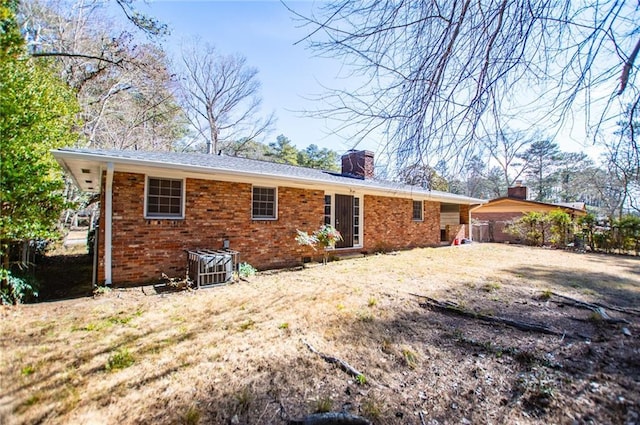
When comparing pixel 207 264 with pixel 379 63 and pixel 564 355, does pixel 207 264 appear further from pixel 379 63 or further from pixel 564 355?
pixel 564 355

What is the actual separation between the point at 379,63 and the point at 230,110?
21.1 metres

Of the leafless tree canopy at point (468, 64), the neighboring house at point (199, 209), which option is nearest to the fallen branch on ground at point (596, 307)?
the neighboring house at point (199, 209)

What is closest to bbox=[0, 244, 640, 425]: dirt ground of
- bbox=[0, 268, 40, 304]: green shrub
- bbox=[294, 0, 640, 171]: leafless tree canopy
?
bbox=[0, 268, 40, 304]: green shrub

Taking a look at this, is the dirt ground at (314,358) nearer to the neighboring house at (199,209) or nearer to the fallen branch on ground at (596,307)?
the fallen branch on ground at (596,307)

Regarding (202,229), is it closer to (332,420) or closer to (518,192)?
(332,420)

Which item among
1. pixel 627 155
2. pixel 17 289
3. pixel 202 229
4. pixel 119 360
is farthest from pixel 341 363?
pixel 17 289

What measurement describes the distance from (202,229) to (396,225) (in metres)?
7.91

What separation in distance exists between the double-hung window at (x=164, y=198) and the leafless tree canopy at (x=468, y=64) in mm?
5193

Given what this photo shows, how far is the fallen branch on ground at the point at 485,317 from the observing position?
3.59 meters

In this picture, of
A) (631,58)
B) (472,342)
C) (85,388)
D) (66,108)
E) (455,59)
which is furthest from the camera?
(66,108)

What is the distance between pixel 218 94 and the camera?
20.4m

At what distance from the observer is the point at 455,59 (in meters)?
2.58

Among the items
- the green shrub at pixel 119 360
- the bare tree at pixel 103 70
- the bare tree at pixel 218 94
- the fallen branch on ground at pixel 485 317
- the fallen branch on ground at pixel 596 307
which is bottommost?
the green shrub at pixel 119 360

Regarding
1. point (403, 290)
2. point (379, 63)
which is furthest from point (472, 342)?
point (379, 63)
